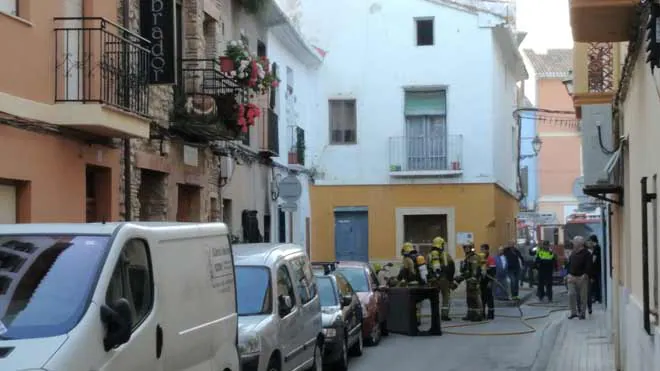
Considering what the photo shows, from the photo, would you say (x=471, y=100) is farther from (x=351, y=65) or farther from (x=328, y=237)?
(x=328, y=237)

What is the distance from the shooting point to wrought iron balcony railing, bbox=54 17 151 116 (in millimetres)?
13445

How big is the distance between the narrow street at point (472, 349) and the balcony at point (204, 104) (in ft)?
15.3

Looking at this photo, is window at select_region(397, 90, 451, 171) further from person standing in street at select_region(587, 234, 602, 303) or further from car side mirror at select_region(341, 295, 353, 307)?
car side mirror at select_region(341, 295, 353, 307)

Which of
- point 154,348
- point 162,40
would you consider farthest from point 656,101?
point 162,40

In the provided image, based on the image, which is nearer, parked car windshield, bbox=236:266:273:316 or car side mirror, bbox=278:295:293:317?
parked car windshield, bbox=236:266:273:316

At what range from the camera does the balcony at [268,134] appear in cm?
2370

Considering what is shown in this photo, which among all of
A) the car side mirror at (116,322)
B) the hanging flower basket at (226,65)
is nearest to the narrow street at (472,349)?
the hanging flower basket at (226,65)

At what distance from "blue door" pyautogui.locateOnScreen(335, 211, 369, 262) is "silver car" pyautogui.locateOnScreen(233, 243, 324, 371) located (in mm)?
21133

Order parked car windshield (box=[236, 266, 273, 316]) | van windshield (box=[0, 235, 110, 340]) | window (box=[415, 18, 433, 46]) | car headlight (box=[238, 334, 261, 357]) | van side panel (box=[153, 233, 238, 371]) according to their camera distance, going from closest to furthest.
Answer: van windshield (box=[0, 235, 110, 340])
van side panel (box=[153, 233, 238, 371])
car headlight (box=[238, 334, 261, 357])
parked car windshield (box=[236, 266, 273, 316])
window (box=[415, 18, 433, 46])

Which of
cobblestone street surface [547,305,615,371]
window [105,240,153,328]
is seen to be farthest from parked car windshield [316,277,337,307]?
window [105,240,153,328]

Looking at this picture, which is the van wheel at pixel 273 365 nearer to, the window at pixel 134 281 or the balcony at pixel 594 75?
the window at pixel 134 281

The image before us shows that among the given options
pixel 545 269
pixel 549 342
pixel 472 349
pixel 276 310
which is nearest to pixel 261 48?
pixel 472 349

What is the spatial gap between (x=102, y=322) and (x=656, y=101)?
4.70 m

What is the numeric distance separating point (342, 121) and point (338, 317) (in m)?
20.0
